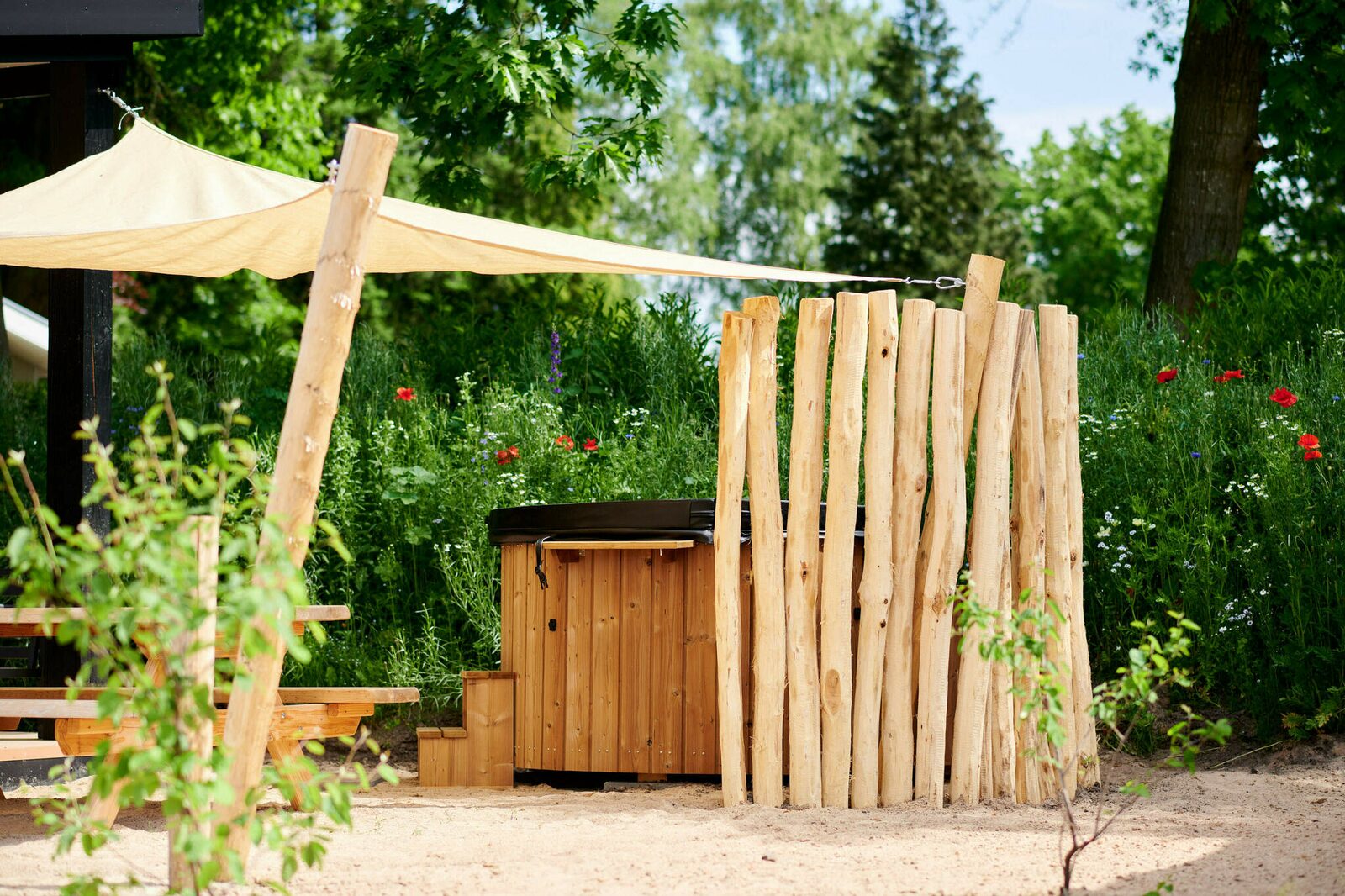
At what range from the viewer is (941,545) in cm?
406

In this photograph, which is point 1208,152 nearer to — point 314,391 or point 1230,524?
point 1230,524

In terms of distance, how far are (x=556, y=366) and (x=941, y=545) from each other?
13.1ft

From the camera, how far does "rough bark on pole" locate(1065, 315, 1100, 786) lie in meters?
4.30

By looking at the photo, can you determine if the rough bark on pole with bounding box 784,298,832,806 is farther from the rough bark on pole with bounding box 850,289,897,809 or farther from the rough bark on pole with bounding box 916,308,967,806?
the rough bark on pole with bounding box 916,308,967,806

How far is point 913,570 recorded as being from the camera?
4074 millimetres

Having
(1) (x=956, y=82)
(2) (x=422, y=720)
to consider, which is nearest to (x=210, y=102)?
(2) (x=422, y=720)

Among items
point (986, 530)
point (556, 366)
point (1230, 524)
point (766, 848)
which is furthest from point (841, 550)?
point (556, 366)

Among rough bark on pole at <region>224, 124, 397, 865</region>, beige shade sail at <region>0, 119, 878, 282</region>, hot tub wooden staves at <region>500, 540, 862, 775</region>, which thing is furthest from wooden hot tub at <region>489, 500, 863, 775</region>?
rough bark on pole at <region>224, 124, 397, 865</region>

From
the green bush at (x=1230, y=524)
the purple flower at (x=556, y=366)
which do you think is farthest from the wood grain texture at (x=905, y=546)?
the purple flower at (x=556, y=366)

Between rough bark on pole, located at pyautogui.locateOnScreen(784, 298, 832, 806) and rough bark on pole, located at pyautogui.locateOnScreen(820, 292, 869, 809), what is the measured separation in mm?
38

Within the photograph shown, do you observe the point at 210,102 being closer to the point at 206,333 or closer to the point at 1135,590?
the point at 206,333

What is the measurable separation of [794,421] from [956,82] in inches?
855

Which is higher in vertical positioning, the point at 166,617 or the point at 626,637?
the point at 166,617

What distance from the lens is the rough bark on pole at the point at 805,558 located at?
13.1 ft
